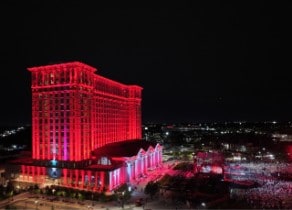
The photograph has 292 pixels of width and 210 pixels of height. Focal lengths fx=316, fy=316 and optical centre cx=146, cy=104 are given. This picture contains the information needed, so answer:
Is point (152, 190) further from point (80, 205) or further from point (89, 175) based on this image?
point (80, 205)

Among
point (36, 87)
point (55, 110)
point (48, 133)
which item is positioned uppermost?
point (36, 87)

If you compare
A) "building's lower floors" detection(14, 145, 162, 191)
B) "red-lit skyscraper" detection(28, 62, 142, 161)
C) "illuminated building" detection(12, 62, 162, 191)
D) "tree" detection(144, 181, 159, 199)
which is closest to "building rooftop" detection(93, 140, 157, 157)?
"illuminated building" detection(12, 62, 162, 191)

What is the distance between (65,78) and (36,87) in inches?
327

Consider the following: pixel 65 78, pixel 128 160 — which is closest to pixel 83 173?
pixel 128 160

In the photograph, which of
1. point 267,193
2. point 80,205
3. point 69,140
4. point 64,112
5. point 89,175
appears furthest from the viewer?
point 64,112

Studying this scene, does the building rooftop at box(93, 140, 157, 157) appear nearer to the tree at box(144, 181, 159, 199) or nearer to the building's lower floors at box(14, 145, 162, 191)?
the building's lower floors at box(14, 145, 162, 191)

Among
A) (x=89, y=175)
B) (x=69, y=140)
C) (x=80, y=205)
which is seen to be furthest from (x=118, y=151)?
(x=80, y=205)

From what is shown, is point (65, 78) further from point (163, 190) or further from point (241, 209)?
point (241, 209)

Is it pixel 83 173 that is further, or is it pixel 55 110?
pixel 55 110

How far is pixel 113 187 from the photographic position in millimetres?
62938

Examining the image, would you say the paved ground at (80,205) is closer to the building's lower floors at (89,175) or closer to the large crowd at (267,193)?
the building's lower floors at (89,175)

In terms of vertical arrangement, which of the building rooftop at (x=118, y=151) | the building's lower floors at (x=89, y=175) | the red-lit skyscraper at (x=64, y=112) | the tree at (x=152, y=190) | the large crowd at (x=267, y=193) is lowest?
the large crowd at (x=267, y=193)

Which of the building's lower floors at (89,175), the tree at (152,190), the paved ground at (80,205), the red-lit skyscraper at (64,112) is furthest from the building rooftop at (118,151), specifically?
the paved ground at (80,205)

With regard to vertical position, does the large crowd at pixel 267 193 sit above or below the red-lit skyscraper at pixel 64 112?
below
